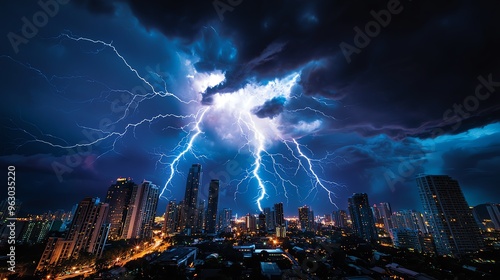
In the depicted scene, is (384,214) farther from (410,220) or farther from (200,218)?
(200,218)

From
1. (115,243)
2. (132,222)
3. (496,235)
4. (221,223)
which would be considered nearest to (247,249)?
(115,243)

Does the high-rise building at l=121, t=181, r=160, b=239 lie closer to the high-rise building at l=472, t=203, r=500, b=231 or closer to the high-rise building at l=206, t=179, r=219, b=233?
the high-rise building at l=206, t=179, r=219, b=233

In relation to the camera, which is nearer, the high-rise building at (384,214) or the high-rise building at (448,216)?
the high-rise building at (448,216)

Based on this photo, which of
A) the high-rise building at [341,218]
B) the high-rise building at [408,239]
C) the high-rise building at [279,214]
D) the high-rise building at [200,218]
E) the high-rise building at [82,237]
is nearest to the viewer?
the high-rise building at [82,237]

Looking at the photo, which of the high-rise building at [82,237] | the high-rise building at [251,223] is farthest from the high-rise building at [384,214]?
the high-rise building at [82,237]

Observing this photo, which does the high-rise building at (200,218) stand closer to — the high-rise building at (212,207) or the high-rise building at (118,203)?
the high-rise building at (212,207)
